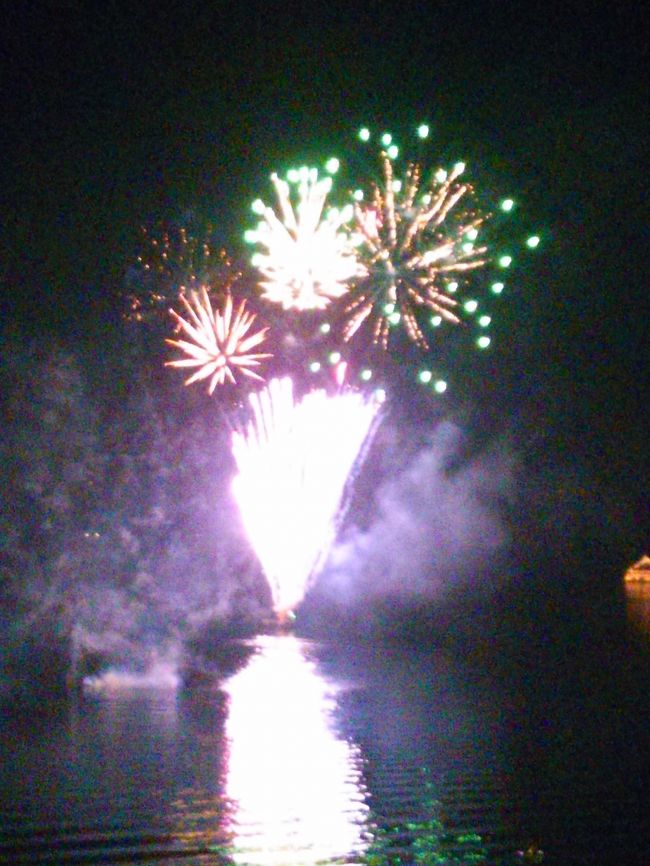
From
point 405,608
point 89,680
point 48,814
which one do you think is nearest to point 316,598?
point 405,608

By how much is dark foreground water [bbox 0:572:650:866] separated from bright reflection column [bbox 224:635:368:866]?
0.08 feet

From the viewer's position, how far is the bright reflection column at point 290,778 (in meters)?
6.99

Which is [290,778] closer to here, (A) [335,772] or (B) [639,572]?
(A) [335,772]

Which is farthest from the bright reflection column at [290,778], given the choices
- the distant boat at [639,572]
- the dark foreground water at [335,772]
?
the distant boat at [639,572]

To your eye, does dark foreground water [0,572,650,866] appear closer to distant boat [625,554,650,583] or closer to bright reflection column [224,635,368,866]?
bright reflection column [224,635,368,866]

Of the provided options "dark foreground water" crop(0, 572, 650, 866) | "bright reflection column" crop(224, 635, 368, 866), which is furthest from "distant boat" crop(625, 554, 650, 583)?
"bright reflection column" crop(224, 635, 368, 866)

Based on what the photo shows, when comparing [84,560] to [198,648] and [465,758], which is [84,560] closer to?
[198,648]

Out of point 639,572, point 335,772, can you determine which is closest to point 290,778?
point 335,772

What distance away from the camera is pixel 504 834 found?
741cm

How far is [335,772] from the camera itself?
30.7 ft

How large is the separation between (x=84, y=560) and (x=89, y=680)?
3506mm

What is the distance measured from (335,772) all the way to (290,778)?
0.55 metres

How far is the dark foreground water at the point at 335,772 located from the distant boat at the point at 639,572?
40346mm

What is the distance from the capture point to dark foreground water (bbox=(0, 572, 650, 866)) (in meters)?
6.98
